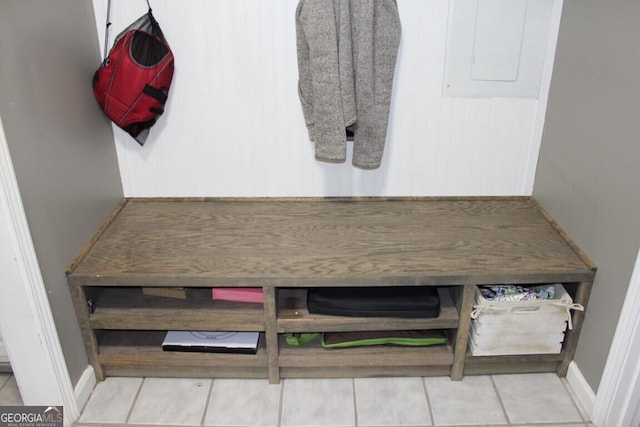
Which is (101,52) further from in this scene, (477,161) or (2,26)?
(477,161)

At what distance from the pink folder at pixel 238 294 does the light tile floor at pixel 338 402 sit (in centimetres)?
32

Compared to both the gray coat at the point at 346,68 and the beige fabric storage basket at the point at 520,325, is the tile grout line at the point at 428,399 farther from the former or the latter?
the gray coat at the point at 346,68

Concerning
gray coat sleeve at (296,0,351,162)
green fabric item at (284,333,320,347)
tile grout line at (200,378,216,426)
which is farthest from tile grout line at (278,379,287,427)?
gray coat sleeve at (296,0,351,162)

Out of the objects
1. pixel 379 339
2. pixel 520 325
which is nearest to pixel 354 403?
pixel 379 339

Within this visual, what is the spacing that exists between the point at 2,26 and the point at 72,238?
27.0 inches

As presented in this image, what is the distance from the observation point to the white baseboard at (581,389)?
168 cm

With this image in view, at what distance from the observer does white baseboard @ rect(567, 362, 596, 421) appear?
168 cm

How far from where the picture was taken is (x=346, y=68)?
5.46 ft

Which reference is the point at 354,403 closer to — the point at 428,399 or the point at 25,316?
the point at 428,399

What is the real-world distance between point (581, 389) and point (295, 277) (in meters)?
1.08

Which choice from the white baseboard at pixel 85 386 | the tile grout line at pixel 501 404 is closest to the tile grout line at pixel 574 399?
the tile grout line at pixel 501 404

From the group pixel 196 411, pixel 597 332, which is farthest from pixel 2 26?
pixel 597 332

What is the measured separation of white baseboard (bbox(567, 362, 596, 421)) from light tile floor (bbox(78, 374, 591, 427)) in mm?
24

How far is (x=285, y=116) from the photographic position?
199 cm
